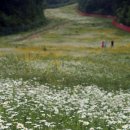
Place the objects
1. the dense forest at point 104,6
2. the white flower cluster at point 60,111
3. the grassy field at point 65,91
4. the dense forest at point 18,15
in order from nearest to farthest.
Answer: the white flower cluster at point 60,111 < the grassy field at point 65,91 < the dense forest at point 18,15 < the dense forest at point 104,6

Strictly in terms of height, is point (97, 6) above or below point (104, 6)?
below

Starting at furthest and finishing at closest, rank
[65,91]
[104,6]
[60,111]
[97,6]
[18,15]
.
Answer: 1. [97,6]
2. [104,6]
3. [18,15]
4. [65,91]
5. [60,111]

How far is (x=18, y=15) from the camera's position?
10462 centimetres

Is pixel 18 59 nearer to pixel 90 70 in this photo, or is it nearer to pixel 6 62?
pixel 6 62

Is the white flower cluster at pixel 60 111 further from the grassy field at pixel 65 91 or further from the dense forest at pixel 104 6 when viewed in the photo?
the dense forest at pixel 104 6

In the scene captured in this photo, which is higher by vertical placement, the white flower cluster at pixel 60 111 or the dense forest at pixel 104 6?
the white flower cluster at pixel 60 111

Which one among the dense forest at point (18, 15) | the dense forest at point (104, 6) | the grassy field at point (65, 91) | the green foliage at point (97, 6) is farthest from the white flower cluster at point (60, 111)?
the green foliage at point (97, 6)

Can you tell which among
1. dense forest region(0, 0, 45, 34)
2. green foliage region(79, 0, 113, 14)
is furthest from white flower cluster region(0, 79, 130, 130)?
green foliage region(79, 0, 113, 14)

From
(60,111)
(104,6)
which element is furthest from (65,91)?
(104,6)

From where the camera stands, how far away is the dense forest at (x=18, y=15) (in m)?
94.5

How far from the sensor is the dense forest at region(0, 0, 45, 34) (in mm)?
94519

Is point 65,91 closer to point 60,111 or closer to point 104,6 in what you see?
point 60,111

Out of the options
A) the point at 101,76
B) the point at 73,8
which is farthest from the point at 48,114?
the point at 73,8

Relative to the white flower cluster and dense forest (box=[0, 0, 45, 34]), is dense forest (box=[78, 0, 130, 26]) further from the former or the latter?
the white flower cluster
